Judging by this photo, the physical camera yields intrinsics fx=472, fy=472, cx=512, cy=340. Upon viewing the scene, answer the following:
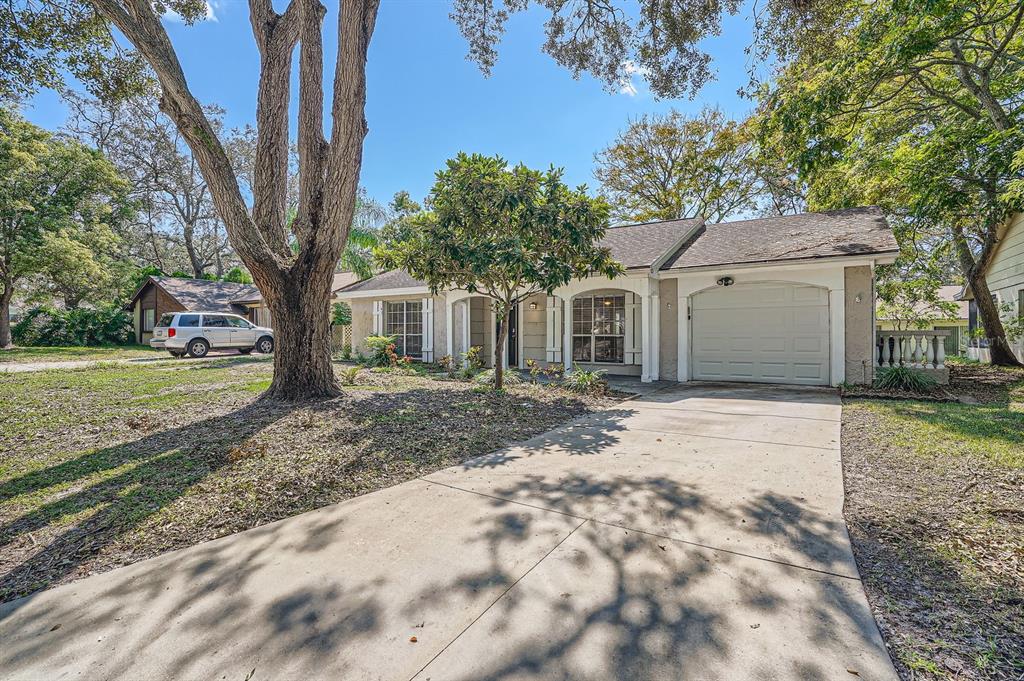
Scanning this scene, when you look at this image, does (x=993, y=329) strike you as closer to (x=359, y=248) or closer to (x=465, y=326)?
(x=465, y=326)

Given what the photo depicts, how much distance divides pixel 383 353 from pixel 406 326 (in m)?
1.89

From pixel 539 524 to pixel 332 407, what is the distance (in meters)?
3.99

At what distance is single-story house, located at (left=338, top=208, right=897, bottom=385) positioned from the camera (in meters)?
8.75

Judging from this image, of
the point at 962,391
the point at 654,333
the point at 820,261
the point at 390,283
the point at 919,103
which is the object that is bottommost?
the point at 962,391

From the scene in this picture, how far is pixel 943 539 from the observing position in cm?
282

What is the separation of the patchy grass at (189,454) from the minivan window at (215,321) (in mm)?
10096

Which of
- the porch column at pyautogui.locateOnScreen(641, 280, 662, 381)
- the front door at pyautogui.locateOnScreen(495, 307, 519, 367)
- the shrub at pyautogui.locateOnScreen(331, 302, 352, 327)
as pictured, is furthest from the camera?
the shrub at pyautogui.locateOnScreen(331, 302, 352, 327)

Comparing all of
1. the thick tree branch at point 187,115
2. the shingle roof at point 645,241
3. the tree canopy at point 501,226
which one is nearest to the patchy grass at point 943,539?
the tree canopy at point 501,226

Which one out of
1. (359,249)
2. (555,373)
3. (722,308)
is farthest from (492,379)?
(359,249)

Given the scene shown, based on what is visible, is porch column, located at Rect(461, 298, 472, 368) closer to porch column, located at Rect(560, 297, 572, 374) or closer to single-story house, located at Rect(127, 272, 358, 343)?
porch column, located at Rect(560, 297, 572, 374)

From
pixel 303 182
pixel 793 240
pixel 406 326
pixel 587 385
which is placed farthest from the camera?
Answer: pixel 406 326

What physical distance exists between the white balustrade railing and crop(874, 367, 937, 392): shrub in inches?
17.2

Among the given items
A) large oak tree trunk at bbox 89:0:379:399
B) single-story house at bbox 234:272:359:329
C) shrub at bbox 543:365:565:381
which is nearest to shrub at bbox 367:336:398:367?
shrub at bbox 543:365:565:381

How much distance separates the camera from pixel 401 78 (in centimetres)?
1166
